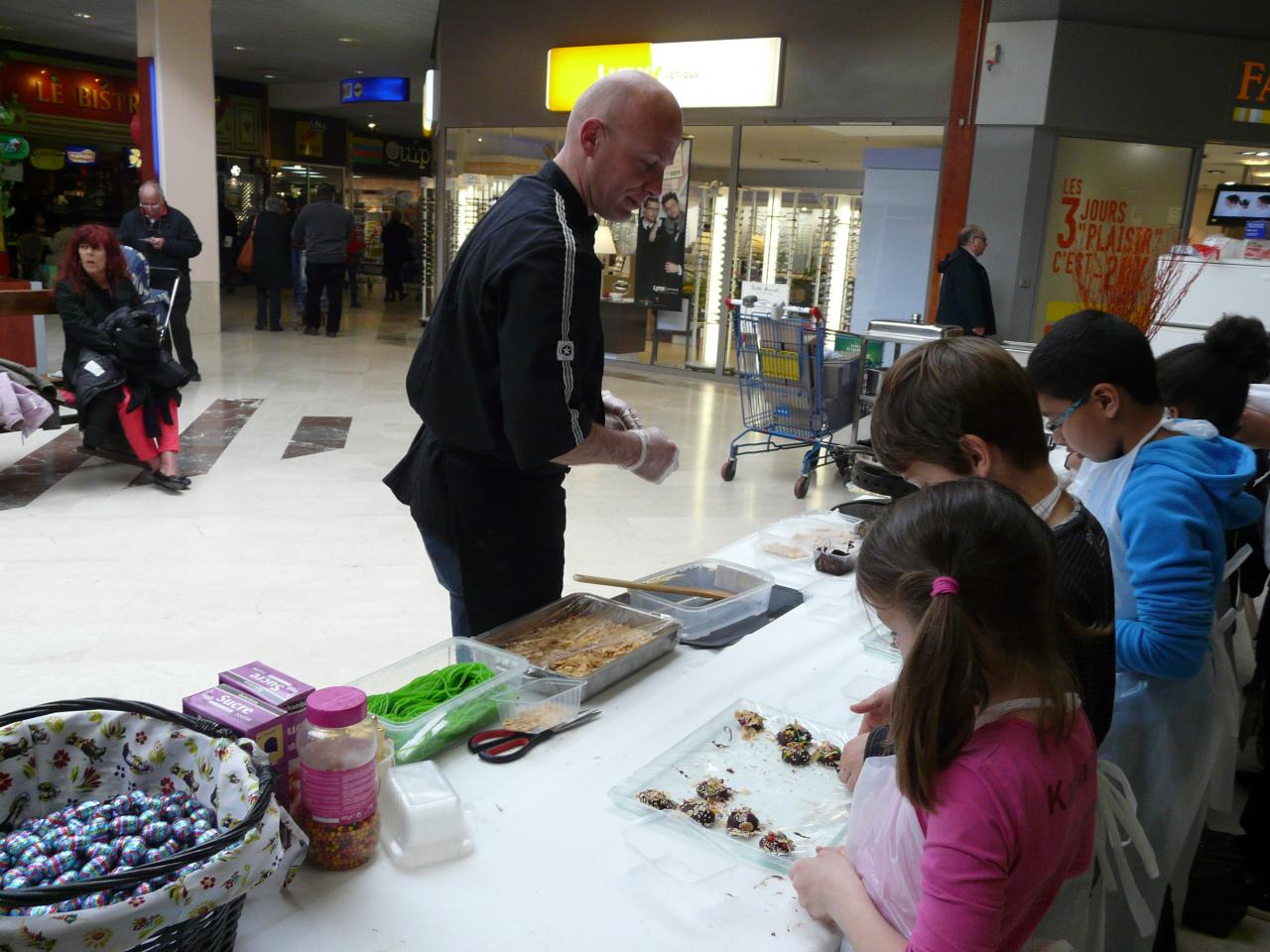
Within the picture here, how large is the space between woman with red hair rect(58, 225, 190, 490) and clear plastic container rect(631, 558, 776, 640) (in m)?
3.98

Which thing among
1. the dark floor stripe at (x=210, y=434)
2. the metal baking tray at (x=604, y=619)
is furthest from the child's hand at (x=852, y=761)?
the dark floor stripe at (x=210, y=434)

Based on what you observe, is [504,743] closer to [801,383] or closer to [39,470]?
[801,383]

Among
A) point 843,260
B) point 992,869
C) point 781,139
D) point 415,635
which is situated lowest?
point 415,635

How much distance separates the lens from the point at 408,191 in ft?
74.7

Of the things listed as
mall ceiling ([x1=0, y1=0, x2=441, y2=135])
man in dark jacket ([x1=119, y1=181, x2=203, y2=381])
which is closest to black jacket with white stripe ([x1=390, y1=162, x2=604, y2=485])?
man in dark jacket ([x1=119, y1=181, x2=203, y2=381])

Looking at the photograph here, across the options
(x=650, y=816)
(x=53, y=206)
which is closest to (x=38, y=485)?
(x=650, y=816)

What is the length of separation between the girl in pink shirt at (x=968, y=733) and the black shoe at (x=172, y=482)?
5.05 metres

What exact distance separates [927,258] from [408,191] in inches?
642

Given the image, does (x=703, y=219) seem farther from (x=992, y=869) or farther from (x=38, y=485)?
(x=992, y=869)

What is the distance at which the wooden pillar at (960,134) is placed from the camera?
841cm

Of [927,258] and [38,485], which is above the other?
[927,258]

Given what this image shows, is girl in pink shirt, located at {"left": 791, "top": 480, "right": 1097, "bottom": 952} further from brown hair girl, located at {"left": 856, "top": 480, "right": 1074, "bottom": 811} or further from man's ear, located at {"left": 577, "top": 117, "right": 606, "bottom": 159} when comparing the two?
man's ear, located at {"left": 577, "top": 117, "right": 606, "bottom": 159}

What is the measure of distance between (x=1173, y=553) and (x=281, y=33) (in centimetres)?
1509

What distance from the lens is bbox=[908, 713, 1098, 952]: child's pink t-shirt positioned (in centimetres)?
104
